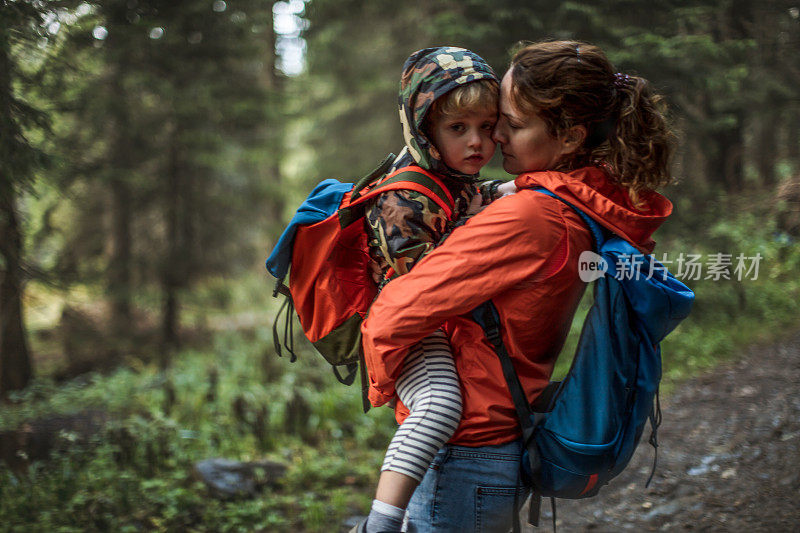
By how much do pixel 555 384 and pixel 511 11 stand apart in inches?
212

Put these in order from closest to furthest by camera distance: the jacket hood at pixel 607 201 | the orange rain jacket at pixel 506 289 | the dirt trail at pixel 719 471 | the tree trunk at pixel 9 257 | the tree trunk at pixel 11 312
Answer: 1. the orange rain jacket at pixel 506 289
2. the jacket hood at pixel 607 201
3. the dirt trail at pixel 719 471
4. the tree trunk at pixel 9 257
5. the tree trunk at pixel 11 312

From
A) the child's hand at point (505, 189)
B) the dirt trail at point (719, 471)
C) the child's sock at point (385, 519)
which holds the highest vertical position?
the child's hand at point (505, 189)

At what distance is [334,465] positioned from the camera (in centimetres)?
550

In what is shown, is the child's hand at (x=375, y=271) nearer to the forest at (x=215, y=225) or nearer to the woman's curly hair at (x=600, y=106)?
the woman's curly hair at (x=600, y=106)

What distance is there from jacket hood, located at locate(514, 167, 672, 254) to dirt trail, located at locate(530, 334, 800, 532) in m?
2.67

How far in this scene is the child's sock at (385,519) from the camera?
69.6 inches

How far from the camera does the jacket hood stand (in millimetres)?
1829

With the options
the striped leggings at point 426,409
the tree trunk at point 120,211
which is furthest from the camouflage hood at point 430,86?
the tree trunk at point 120,211

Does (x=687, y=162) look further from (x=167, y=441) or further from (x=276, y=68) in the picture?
(x=276, y=68)

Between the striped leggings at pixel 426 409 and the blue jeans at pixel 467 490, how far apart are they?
98 mm

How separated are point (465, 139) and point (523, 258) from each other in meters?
0.59

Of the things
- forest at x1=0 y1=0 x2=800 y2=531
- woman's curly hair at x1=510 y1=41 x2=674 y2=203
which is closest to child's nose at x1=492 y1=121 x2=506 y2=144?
woman's curly hair at x1=510 y1=41 x2=674 y2=203

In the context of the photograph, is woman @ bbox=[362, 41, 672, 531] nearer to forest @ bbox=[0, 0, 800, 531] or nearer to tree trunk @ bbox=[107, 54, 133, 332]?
forest @ bbox=[0, 0, 800, 531]

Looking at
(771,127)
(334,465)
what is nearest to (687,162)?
(771,127)
